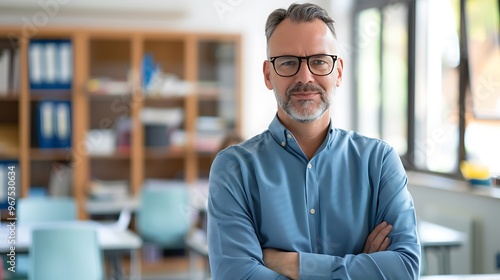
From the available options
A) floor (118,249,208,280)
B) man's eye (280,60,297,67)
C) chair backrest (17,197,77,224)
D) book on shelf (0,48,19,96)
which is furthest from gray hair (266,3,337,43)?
book on shelf (0,48,19,96)

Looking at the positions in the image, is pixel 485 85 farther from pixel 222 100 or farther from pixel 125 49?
pixel 125 49

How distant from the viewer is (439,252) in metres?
4.80

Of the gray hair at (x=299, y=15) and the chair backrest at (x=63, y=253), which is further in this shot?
the chair backrest at (x=63, y=253)

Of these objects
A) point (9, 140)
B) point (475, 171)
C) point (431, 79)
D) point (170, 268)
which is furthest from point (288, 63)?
point (9, 140)

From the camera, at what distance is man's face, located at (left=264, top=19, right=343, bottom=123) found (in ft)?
5.63

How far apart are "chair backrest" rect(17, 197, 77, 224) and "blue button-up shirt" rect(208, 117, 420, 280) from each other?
11.4ft

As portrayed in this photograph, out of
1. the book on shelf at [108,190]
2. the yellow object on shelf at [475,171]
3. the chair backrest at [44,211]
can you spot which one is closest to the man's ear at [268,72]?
the yellow object on shelf at [475,171]

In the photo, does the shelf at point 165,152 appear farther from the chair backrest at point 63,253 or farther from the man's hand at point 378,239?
the man's hand at point 378,239

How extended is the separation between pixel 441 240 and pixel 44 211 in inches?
109

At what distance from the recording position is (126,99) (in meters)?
6.53

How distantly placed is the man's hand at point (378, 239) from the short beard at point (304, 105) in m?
0.33

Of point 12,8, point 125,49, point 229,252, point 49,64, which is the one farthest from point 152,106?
point 229,252

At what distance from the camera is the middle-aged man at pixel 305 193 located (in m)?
1.74

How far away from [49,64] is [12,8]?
600 millimetres
